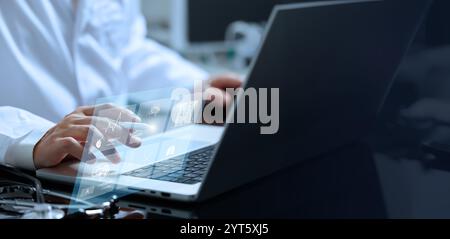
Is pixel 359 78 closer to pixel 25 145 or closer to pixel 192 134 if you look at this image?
pixel 192 134

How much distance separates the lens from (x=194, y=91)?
3.13ft

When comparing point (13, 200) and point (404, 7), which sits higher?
point (404, 7)

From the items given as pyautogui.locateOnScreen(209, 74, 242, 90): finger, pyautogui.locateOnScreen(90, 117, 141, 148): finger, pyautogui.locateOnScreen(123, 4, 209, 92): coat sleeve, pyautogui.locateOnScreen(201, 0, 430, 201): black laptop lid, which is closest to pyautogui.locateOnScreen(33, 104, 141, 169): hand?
pyautogui.locateOnScreen(90, 117, 141, 148): finger

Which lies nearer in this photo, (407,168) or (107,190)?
(107,190)

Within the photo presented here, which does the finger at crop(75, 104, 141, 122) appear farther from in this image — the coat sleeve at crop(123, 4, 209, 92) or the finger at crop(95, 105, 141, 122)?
the coat sleeve at crop(123, 4, 209, 92)

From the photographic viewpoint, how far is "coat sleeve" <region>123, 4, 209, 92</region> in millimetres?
1320

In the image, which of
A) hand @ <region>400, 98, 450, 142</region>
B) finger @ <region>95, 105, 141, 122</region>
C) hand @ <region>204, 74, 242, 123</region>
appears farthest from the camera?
hand @ <region>204, 74, 242, 123</region>

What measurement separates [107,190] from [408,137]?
0.50 metres

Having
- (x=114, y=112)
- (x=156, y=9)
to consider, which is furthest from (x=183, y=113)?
(x=156, y=9)

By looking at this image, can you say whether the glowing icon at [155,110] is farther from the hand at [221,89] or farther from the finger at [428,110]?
the finger at [428,110]

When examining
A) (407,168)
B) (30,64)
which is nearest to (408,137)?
(407,168)

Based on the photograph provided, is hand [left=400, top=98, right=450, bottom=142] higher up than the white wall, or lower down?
lower down

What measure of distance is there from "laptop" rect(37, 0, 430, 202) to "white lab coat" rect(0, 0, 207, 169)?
0.12m

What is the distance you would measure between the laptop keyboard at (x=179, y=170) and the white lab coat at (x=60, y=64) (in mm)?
134
